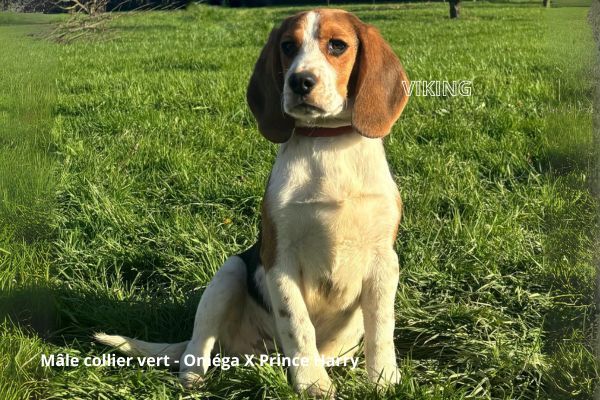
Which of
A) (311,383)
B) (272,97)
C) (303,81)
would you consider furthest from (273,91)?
(311,383)

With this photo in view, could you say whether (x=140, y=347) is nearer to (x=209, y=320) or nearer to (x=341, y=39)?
(x=209, y=320)

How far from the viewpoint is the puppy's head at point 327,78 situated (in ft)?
8.89

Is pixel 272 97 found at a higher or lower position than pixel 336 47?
lower

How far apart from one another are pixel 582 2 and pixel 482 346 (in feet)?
5.40

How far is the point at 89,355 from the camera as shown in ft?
10.6

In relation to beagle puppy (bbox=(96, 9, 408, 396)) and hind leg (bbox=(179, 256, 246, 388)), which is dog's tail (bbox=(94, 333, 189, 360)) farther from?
beagle puppy (bbox=(96, 9, 408, 396))

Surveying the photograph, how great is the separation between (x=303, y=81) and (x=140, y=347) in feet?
4.25

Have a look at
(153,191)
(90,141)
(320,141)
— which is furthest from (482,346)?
(90,141)

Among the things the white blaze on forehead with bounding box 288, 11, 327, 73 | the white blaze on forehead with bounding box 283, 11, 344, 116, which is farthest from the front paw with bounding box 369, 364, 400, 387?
the white blaze on forehead with bounding box 288, 11, 327, 73

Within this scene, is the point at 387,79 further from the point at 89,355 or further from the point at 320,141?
the point at 89,355

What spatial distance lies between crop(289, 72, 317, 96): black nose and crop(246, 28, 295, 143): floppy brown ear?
0.22 meters

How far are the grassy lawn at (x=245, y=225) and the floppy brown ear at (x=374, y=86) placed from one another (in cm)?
55

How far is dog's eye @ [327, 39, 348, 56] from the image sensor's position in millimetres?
2764

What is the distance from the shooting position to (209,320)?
3.12 metres
